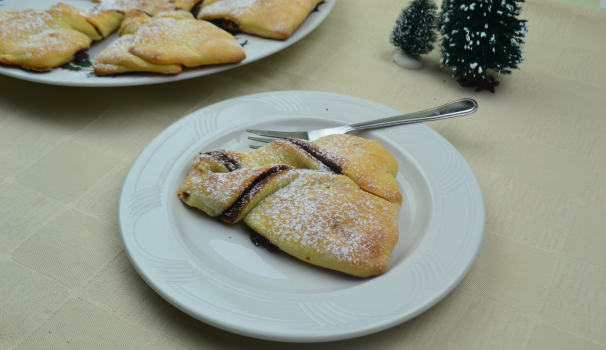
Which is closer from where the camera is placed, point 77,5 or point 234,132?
point 234,132

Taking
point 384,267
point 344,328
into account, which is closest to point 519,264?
point 384,267

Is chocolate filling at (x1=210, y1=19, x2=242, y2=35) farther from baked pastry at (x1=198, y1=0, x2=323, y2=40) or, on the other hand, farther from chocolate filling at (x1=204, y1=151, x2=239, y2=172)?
chocolate filling at (x1=204, y1=151, x2=239, y2=172)

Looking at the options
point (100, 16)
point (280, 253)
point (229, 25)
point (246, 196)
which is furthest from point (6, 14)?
point (280, 253)

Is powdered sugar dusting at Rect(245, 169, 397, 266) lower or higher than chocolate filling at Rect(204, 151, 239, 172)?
lower

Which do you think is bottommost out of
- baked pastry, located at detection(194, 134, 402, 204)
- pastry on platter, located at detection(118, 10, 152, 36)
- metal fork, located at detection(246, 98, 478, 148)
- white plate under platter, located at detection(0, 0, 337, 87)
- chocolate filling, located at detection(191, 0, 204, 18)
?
metal fork, located at detection(246, 98, 478, 148)

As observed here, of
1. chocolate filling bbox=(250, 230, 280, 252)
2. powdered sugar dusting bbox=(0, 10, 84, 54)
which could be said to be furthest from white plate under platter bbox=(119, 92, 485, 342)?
A: powdered sugar dusting bbox=(0, 10, 84, 54)

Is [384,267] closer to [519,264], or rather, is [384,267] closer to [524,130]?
[519,264]

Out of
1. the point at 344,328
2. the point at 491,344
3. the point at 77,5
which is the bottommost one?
the point at 491,344

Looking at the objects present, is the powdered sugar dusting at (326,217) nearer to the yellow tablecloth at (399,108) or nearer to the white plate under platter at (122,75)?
the yellow tablecloth at (399,108)

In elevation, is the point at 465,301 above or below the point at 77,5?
below
